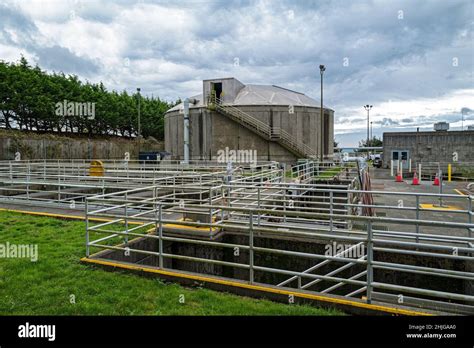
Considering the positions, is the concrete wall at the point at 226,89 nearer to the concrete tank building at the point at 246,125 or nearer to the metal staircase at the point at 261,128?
the concrete tank building at the point at 246,125

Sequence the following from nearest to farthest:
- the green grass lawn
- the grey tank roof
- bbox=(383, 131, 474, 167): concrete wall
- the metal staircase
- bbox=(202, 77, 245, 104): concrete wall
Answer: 1. the green grass lawn
2. bbox=(383, 131, 474, 167): concrete wall
3. the metal staircase
4. the grey tank roof
5. bbox=(202, 77, 245, 104): concrete wall

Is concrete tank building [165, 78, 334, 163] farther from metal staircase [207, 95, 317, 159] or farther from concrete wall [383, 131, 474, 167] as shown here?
concrete wall [383, 131, 474, 167]

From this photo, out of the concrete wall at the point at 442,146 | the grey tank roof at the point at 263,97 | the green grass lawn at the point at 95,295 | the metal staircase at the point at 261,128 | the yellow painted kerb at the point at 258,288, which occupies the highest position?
the grey tank roof at the point at 263,97

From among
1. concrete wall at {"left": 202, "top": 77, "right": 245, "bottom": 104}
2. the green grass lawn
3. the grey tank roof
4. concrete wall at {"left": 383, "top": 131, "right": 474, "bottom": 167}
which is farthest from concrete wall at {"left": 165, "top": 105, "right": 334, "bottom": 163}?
the green grass lawn

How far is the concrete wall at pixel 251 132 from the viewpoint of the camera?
3572 centimetres

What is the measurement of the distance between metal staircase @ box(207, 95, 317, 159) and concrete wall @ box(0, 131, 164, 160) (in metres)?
16.5

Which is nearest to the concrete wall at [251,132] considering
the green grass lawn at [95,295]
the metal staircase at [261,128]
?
the metal staircase at [261,128]

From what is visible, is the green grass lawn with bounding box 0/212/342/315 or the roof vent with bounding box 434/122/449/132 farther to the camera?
the roof vent with bounding box 434/122/449/132

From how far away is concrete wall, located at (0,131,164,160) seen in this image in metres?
33.1

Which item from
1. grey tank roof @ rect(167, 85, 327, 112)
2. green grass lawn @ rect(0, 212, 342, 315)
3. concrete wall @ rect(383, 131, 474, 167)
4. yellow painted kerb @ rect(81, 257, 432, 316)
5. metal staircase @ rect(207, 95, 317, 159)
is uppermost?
grey tank roof @ rect(167, 85, 327, 112)

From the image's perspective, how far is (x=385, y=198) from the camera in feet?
57.4

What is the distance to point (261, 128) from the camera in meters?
35.9
